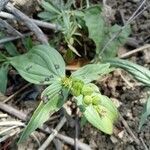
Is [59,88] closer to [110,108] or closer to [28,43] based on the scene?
[110,108]

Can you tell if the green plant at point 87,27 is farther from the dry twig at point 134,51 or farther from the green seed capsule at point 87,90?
the green seed capsule at point 87,90

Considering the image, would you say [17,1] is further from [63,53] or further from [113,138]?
[113,138]

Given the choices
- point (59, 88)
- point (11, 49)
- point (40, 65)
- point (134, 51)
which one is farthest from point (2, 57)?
point (134, 51)

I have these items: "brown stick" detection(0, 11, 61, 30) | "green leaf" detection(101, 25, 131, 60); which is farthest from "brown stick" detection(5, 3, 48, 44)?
"green leaf" detection(101, 25, 131, 60)

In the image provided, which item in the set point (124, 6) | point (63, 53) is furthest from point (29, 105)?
point (124, 6)

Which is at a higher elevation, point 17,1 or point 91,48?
point 17,1

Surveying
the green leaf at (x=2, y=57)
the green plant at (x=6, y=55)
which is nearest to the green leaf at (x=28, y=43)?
the green plant at (x=6, y=55)
